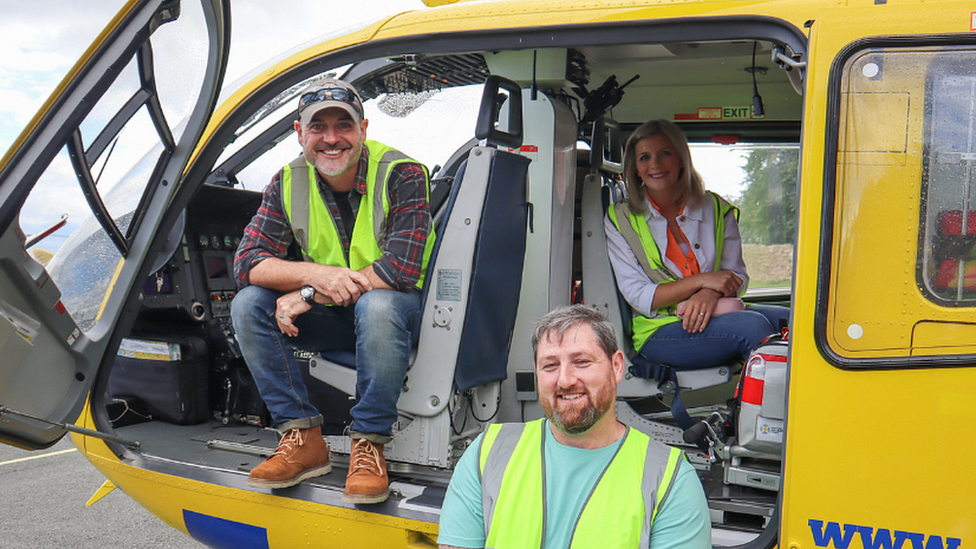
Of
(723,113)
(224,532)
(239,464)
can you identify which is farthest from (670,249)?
(224,532)

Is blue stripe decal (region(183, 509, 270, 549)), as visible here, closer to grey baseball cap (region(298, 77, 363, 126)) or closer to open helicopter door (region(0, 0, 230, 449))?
open helicopter door (region(0, 0, 230, 449))

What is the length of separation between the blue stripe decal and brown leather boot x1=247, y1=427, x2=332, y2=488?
9.3 inches

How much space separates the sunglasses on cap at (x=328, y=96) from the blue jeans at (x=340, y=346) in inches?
26.7

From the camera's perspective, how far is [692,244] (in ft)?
9.64

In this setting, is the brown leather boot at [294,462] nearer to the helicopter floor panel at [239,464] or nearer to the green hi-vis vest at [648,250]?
the helicopter floor panel at [239,464]

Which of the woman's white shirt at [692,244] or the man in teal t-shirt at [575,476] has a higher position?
the woman's white shirt at [692,244]

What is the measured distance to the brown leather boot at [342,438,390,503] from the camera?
2.21m

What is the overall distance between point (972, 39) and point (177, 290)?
3.13m

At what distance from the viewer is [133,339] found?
3.26 m

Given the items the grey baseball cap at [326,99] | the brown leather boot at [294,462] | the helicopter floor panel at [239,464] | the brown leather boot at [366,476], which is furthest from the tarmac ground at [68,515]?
the grey baseball cap at [326,99]

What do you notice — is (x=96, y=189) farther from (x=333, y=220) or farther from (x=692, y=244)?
(x=692, y=244)

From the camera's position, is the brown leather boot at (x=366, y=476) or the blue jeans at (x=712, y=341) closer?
the brown leather boot at (x=366, y=476)

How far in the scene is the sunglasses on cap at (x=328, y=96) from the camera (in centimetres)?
252

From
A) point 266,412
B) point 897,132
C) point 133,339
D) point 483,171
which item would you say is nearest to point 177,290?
point 133,339
